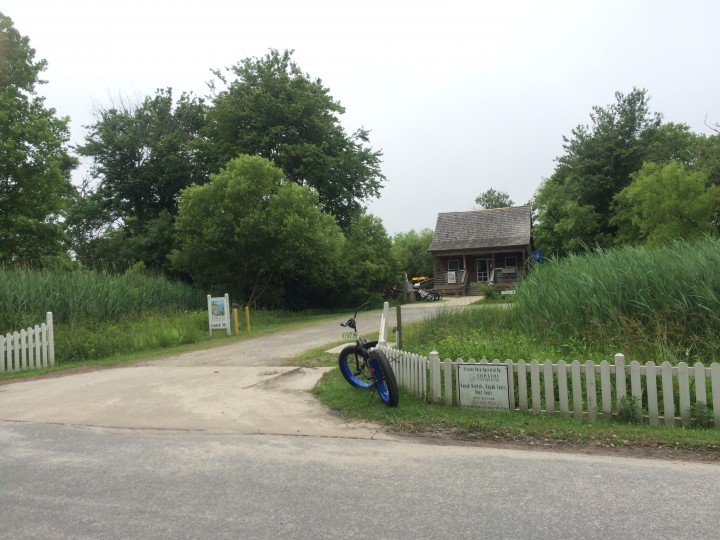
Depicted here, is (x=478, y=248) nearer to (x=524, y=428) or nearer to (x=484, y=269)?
(x=484, y=269)

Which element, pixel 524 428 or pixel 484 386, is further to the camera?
pixel 484 386

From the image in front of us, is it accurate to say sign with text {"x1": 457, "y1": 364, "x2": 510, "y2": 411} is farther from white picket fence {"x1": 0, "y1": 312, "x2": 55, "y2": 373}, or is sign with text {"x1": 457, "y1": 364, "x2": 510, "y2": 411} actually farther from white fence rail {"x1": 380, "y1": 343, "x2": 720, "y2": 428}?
white picket fence {"x1": 0, "y1": 312, "x2": 55, "y2": 373}

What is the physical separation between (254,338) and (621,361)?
1227cm

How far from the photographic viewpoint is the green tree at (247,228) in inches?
939

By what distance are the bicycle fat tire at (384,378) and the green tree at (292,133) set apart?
23.9 meters

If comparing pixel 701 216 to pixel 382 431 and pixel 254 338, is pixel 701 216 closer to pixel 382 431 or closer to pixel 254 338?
pixel 254 338

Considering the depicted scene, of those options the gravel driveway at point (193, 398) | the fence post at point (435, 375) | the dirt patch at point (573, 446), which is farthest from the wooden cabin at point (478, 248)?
the dirt patch at point (573, 446)

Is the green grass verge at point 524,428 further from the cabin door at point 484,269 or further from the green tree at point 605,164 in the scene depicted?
the cabin door at point 484,269

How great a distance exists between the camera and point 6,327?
49.7 feet

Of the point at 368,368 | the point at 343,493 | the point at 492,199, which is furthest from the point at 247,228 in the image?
the point at 492,199

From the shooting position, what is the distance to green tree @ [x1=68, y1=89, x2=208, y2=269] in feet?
109


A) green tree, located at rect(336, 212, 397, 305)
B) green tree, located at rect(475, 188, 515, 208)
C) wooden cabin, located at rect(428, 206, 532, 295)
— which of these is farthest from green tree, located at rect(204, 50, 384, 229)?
green tree, located at rect(475, 188, 515, 208)

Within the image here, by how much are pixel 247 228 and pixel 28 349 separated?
36.8 ft

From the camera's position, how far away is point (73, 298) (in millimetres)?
16984
